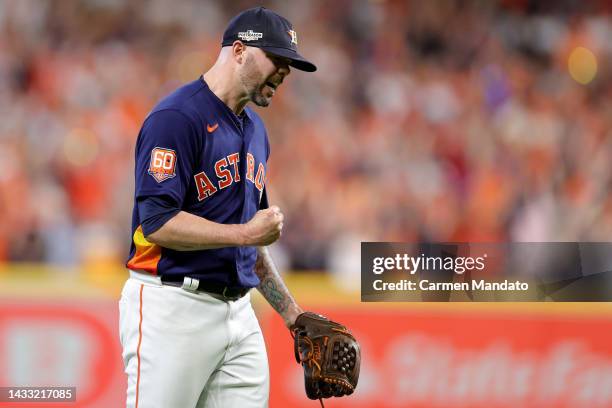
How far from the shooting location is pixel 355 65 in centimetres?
639

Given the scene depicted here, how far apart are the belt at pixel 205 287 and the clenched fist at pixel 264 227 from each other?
10.5 inches

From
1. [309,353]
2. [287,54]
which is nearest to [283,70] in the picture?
[287,54]

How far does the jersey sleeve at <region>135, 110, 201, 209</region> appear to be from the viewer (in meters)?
2.28

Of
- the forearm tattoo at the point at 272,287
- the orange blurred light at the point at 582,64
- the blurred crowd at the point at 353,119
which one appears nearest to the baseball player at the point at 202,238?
the forearm tattoo at the point at 272,287

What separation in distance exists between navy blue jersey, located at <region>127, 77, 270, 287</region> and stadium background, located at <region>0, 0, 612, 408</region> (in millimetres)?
1944

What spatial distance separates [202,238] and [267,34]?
2.11ft

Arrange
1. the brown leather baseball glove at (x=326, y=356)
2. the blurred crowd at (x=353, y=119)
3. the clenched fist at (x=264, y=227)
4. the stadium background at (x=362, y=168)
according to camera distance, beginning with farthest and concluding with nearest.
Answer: the blurred crowd at (x=353, y=119) → the stadium background at (x=362, y=168) → the brown leather baseball glove at (x=326, y=356) → the clenched fist at (x=264, y=227)

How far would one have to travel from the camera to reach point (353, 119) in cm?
605

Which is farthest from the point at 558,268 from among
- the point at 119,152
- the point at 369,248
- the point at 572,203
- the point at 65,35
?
the point at 65,35

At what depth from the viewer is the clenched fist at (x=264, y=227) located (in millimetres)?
2195

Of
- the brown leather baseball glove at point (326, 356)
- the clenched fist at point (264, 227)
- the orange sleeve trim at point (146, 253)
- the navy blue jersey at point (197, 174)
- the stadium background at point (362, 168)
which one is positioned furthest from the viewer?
the stadium background at point (362, 168)

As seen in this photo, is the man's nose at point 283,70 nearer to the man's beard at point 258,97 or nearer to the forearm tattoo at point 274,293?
the man's beard at point 258,97

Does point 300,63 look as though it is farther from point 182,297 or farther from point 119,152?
point 119,152

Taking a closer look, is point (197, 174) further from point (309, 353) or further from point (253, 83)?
point (309, 353)
